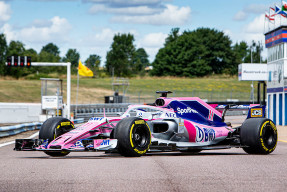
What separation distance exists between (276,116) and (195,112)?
92.4 ft

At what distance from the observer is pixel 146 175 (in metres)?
8.39

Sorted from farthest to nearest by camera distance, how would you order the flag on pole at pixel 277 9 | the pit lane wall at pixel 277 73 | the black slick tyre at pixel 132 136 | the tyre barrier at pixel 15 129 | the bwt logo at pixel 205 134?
the flag on pole at pixel 277 9 → the pit lane wall at pixel 277 73 → the tyre barrier at pixel 15 129 → the bwt logo at pixel 205 134 → the black slick tyre at pixel 132 136

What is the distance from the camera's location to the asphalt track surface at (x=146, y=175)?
7219 mm

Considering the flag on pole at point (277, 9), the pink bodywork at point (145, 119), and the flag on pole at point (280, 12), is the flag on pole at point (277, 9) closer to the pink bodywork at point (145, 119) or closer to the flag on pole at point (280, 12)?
the flag on pole at point (280, 12)

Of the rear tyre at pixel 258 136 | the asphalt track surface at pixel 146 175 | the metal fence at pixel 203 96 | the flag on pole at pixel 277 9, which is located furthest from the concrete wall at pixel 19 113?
the asphalt track surface at pixel 146 175

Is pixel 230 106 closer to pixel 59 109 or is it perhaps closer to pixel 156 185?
pixel 156 185

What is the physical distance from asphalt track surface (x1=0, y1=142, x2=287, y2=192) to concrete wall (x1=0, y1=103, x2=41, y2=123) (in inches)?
1182

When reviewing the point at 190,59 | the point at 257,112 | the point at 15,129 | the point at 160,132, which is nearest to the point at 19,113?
the point at 15,129

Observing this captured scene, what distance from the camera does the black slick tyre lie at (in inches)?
430

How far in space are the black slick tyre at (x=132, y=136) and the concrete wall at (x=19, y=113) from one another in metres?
29.8

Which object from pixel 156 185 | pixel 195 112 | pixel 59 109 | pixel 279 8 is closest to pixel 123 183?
pixel 156 185

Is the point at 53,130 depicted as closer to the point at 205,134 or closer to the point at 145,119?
the point at 145,119

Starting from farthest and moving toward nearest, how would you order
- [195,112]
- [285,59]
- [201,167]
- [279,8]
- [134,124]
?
1. [279,8]
2. [285,59]
3. [195,112]
4. [134,124]
5. [201,167]

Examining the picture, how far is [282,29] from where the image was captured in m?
38.7
